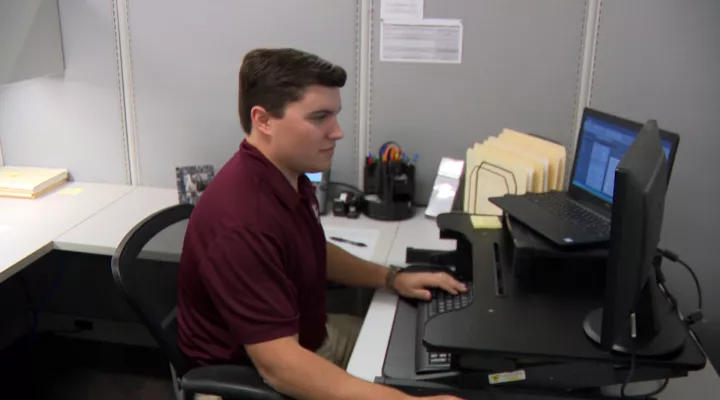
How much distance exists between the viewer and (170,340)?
1.49 m

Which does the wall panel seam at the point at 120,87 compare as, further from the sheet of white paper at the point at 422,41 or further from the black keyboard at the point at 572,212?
the black keyboard at the point at 572,212

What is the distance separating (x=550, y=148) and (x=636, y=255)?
0.99m

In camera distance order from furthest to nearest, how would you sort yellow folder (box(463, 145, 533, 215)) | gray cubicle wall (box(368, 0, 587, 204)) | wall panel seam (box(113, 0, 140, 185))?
wall panel seam (box(113, 0, 140, 185)) < gray cubicle wall (box(368, 0, 587, 204)) < yellow folder (box(463, 145, 533, 215))

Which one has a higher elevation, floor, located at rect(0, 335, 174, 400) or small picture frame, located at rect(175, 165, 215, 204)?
small picture frame, located at rect(175, 165, 215, 204)

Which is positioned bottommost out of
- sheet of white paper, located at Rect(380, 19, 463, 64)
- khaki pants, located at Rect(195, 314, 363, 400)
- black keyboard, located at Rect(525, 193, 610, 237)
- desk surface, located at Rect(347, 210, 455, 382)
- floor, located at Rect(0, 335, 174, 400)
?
floor, located at Rect(0, 335, 174, 400)

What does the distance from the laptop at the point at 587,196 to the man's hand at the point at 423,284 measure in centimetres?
22

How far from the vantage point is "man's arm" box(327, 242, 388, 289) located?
66.6 inches

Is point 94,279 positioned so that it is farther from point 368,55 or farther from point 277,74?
point 277,74

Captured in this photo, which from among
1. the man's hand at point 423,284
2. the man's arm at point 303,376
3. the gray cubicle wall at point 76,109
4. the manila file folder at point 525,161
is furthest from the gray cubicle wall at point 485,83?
the man's arm at point 303,376

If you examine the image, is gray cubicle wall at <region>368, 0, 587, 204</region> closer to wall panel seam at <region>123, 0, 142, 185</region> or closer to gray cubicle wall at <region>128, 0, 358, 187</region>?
gray cubicle wall at <region>128, 0, 358, 187</region>

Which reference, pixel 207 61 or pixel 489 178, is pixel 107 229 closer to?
pixel 207 61

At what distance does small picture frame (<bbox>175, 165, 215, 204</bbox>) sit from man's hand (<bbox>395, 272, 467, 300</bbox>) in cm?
92

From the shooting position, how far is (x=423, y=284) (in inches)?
62.2

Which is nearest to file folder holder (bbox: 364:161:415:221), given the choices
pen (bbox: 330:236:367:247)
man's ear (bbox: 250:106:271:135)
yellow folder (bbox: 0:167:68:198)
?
pen (bbox: 330:236:367:247)
